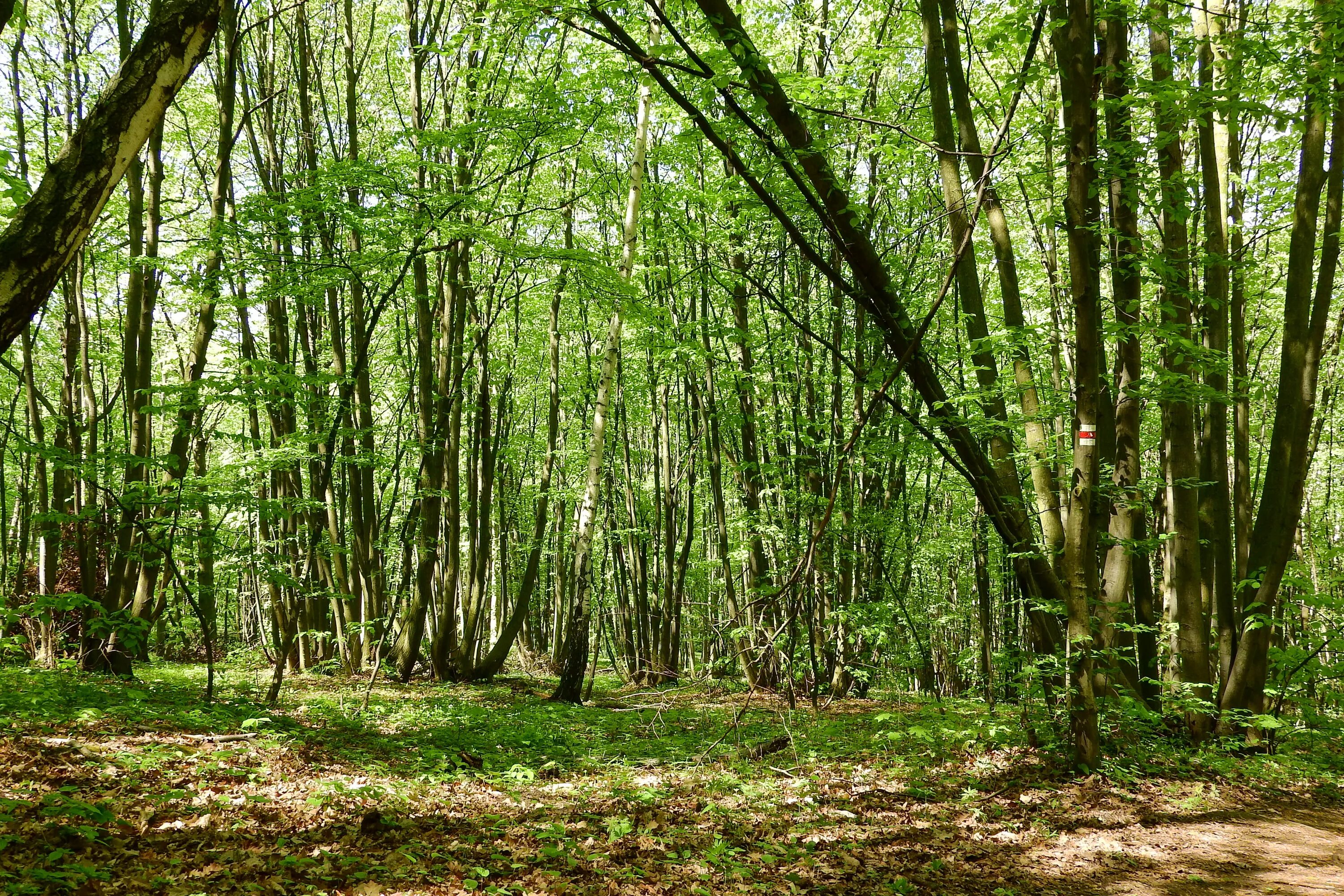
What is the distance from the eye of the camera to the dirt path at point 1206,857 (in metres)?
3.97

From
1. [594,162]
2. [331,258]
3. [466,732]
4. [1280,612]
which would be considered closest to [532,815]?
[466,732]

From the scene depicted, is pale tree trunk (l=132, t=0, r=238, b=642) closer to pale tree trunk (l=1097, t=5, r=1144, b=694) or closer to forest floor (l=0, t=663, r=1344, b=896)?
forest floor (l=0, t=663, r=1344, b=896)

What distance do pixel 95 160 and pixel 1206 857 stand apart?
6722mm

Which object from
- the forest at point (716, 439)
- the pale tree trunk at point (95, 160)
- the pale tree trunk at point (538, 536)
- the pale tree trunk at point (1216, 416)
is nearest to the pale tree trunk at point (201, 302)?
the forest at point (716, 439)

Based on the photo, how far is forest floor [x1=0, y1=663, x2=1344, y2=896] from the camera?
3.43 meters

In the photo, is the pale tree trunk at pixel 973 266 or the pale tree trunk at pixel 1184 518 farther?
the pale tree trunk at pixel 1184 518

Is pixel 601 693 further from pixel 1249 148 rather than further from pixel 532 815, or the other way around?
pixel 1249 148

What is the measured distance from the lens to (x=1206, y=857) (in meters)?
4.41

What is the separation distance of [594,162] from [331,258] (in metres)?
5.55

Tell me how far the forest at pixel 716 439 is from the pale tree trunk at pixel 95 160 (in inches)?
0.6

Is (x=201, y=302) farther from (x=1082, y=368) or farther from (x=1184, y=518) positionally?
(x=1184, y=518)

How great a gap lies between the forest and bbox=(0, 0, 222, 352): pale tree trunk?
15 mm

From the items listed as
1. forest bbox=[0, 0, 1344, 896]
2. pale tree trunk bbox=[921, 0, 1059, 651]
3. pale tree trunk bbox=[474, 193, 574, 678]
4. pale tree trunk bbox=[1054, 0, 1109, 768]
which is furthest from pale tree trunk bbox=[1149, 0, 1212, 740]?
pale tree trunk bbox=[474, 193, 574, 678]

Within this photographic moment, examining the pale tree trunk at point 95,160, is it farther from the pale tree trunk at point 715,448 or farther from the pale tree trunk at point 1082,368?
the pale tree trunk at point 715,448
